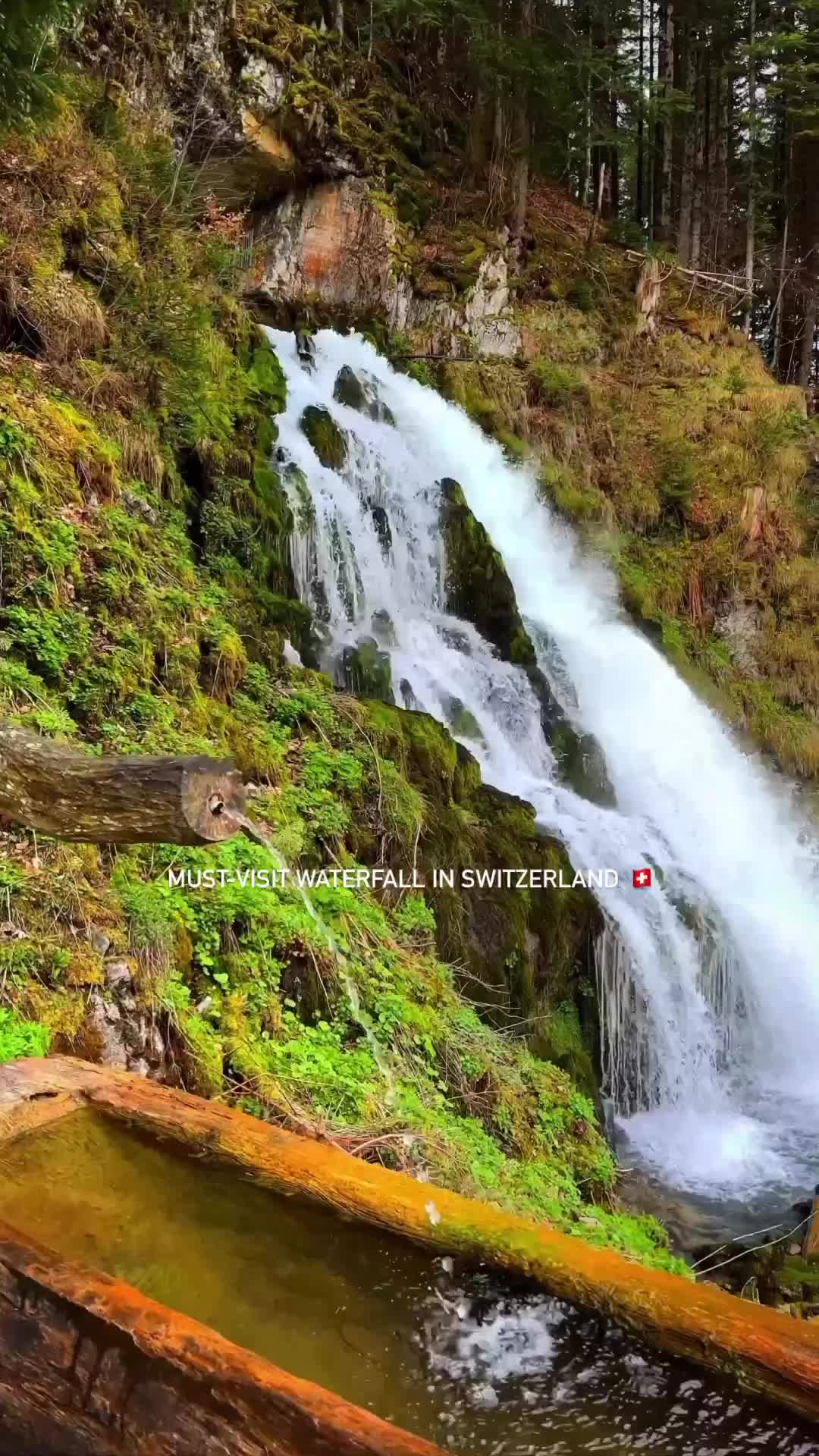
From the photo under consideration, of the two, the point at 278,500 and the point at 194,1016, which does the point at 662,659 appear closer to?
the point at 278,500

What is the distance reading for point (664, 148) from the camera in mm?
17484

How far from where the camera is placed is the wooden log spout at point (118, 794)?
237cm

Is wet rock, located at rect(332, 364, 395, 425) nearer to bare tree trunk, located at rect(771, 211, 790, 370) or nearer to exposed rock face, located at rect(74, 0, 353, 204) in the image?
exposed rock face, located at rect(74, 0, 353, 204)

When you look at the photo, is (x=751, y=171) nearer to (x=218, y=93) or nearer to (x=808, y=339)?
(x=808, y=339)

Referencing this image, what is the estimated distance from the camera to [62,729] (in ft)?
13.3

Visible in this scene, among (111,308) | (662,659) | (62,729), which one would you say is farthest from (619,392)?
(62,729)

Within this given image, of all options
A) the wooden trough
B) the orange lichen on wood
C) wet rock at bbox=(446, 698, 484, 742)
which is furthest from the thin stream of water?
wet rock at bbox=(446, 698, 484, 742)

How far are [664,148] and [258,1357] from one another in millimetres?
20888

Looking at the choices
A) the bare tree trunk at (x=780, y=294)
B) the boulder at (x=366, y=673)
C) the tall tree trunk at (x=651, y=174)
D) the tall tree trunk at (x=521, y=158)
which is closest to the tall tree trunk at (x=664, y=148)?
the tall tree trunk at (x=651, y=174)

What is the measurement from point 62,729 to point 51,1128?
183 centimetres

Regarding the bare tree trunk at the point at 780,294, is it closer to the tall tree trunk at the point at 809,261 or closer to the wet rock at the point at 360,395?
the tall tree trunk at the point at 809,261

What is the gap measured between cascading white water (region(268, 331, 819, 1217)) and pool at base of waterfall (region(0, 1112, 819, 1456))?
3.97m

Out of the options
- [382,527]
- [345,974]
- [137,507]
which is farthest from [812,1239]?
[382,527]

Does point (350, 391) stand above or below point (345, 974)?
above
